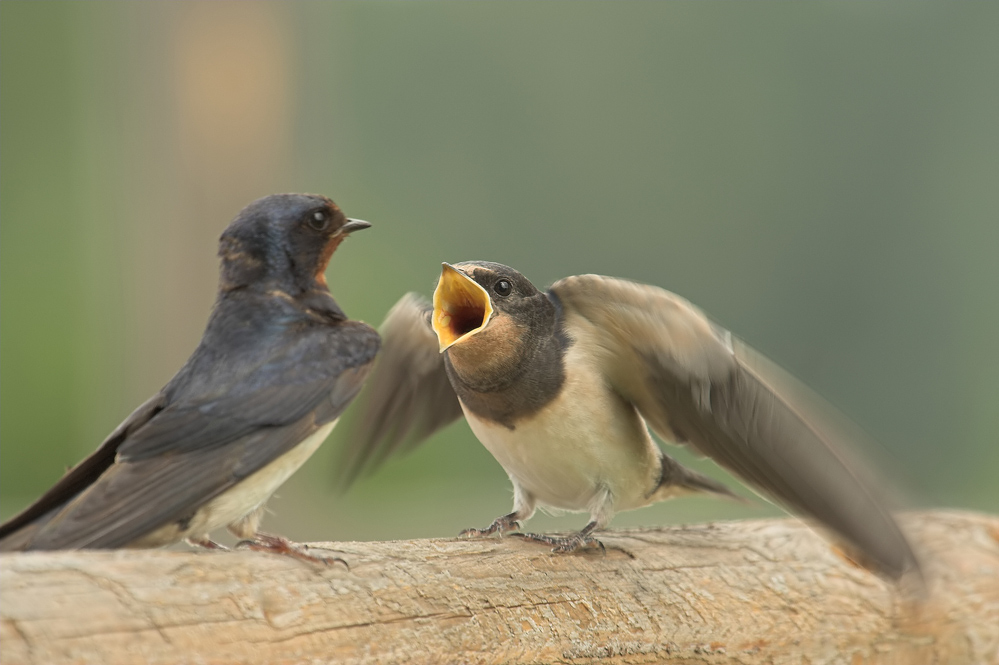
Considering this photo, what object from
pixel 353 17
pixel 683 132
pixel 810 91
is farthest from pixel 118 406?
pixel 810 91

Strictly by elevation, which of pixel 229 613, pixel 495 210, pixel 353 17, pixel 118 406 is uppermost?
pixel 353 17

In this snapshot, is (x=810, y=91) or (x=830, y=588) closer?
(x=830, y=588)

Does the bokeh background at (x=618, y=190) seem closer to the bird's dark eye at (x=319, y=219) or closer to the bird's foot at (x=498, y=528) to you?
the bird's foot at (x=498, y=528)

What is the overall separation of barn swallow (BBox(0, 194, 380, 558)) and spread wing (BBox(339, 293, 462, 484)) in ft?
2.12

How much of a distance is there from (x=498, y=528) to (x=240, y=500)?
760mm

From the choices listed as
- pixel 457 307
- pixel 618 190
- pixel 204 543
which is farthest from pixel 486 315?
pixel 618 190

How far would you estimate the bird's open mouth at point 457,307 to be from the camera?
1953 millimetres

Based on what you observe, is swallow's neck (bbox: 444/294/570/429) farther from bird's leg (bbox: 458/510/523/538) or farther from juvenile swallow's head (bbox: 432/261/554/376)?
Result: bird's leg (bbox: 458/510/523/538)

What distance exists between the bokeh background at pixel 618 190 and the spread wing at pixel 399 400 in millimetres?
1922

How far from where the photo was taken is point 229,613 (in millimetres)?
1517

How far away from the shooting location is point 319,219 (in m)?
1.92

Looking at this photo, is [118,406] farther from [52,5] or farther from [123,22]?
[52,5]

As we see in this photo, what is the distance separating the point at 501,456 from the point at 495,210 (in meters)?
4.37

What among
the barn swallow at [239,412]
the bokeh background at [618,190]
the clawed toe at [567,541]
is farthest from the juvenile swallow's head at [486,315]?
the bokeh background at [618,190]
